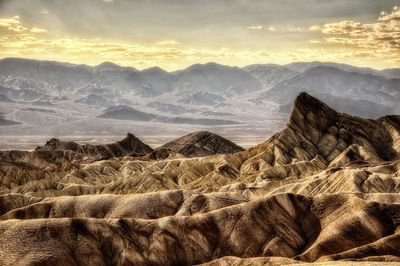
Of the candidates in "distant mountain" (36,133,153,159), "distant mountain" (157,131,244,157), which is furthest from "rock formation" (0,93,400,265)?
"distant mountain" (157,131,244,157)

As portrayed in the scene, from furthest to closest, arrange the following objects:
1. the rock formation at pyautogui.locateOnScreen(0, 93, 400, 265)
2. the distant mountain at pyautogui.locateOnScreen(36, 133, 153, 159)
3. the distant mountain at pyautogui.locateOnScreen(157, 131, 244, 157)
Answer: the distant mountain at pyautogui.locateOnScreen(157, 131, 244, 157) → the distant mountain at pyautogui.locateOnScreen(36, 133, 153, 159) → the rock formation at pyautogui.locateOnScreen(0, 93, 400, 265)

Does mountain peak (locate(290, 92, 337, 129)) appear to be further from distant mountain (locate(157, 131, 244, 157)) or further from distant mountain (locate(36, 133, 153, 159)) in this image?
distant mountain (locate(36, 133, 153, 159))

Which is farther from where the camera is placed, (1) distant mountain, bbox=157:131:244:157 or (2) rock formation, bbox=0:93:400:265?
(1) distant mountain, bbox=157:131:244:157

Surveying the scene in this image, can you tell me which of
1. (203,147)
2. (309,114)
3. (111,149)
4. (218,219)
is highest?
(309,114)

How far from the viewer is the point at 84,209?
215 feet

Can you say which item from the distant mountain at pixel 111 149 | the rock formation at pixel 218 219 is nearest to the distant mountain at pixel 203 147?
the distant mountain at pixel 111 149

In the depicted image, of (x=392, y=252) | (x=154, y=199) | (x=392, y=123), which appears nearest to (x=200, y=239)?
(x=154, y=199)

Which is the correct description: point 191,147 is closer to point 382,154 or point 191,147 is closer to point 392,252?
point 382,154

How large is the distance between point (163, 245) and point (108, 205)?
56.7 feet

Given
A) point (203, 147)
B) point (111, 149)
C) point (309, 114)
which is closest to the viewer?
point (309, 114)

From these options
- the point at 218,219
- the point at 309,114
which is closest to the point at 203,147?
the point at 309,114

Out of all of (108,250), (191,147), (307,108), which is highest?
(307,108)

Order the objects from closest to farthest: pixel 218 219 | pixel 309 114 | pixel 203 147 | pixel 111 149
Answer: pixel 218 219, pixel 309 114, pixel 111 149, pixel 203 147

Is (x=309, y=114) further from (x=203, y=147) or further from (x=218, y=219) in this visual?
(x=218, y=219)
